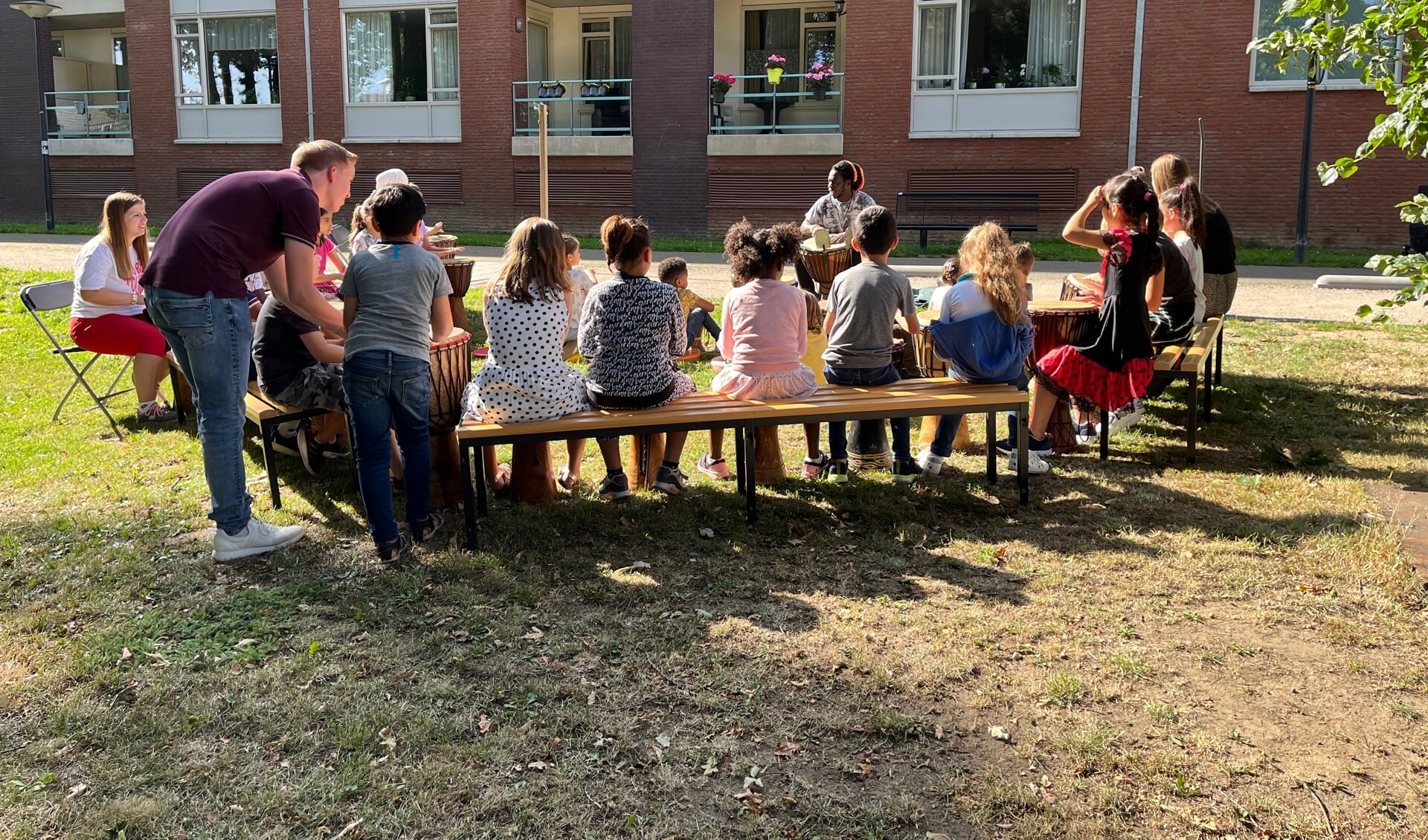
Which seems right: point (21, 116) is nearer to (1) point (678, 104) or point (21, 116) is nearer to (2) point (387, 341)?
(1) point (678, 104)

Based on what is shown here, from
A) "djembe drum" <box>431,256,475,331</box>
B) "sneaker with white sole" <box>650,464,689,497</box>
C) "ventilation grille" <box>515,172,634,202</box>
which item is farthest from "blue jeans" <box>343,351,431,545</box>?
"ventilation grille" <box>515,172,634,202</box>

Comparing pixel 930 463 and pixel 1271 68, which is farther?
pixel 1271 68

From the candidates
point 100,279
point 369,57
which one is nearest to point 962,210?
point 369,57

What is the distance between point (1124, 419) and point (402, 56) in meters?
22.1

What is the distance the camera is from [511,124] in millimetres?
24453

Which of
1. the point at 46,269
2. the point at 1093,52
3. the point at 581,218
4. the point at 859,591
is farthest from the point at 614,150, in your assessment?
the point at 859,591

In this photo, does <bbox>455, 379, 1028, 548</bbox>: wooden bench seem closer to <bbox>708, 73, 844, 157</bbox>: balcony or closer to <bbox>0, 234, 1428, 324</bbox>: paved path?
<bbox>0, 234, 1428, 324</bbox>: paved path

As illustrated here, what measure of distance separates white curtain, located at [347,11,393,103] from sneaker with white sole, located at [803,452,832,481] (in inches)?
871

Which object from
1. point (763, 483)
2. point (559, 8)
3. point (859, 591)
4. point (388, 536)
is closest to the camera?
point (859, 591)

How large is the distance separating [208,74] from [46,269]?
13.4 metres

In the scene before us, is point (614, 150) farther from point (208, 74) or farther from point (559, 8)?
point (208, 74)

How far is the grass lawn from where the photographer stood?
320 centimetres

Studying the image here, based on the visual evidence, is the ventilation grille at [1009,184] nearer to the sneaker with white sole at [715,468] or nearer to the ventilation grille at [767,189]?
the ventilation grille at [767,189]

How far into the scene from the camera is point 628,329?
545 cm
